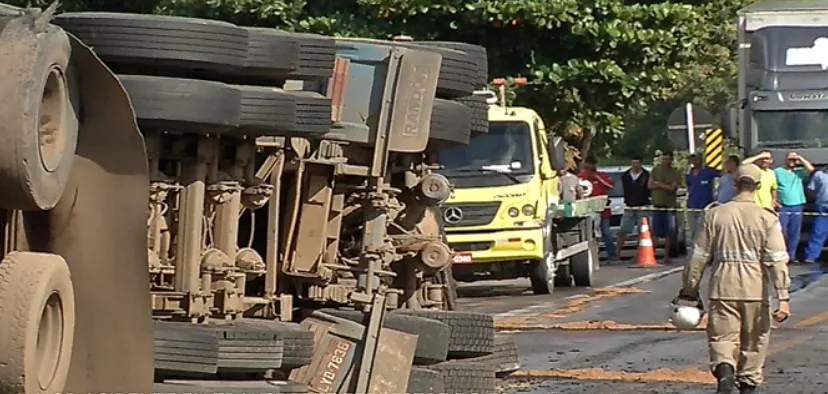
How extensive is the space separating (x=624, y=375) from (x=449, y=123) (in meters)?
4.06

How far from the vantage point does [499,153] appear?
806 inches

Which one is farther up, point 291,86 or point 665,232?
point 291,86

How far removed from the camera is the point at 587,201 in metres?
Answer: 23.0

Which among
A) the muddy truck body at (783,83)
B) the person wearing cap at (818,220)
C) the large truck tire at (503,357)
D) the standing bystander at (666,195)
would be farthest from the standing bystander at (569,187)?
the large truck tire at (503,357)

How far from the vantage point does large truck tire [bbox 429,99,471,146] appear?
29.1ft

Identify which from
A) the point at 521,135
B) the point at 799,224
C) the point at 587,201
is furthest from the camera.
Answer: the point at 799,224

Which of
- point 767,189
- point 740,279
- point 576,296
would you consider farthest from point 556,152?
point 740,279

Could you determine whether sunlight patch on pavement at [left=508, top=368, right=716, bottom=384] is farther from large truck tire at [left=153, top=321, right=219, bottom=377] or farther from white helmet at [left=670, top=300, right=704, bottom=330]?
large truck tire at [left=153, top=321, right=219, bottom=377]

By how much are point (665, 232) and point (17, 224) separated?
24.0 metres

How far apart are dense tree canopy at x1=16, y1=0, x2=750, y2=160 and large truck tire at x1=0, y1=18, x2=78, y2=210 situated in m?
20.2

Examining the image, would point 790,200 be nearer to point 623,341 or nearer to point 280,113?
point 623,341

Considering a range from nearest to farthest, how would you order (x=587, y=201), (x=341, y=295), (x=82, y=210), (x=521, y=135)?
1. (x=82, y=210)
2. (x=341, y=295)
3. (x=521, y=135)
4. (x=587, y=201)

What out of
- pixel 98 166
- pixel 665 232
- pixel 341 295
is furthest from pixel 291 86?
pixel 665 232

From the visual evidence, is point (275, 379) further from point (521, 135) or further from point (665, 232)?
point (665, 232)
